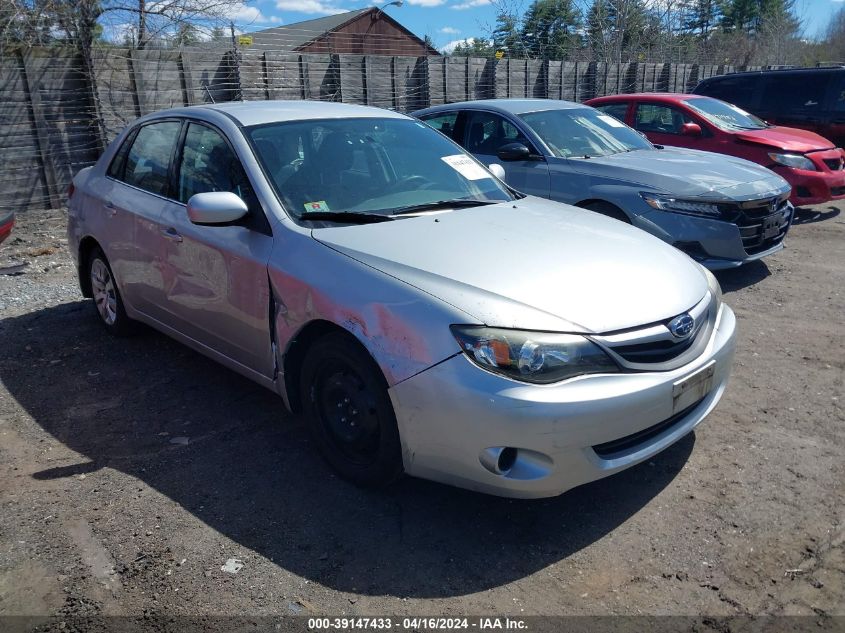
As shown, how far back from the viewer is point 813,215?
398 inches

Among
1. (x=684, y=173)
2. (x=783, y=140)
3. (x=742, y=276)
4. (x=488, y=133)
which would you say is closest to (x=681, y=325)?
(x=684, y=173)

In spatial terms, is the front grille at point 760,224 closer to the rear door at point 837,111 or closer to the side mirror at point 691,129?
the side mirror at point 691,129

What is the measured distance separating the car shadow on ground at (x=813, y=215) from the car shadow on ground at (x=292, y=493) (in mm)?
7200

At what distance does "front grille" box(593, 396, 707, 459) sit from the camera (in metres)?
3.01

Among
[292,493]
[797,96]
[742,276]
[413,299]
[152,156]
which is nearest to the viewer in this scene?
[413,299]

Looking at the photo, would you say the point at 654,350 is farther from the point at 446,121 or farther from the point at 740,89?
the point at 740,89

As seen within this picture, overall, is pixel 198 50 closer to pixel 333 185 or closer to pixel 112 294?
pixel 112 294

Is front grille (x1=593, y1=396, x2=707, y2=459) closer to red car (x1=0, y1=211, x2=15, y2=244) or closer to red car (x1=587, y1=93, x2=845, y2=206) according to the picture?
red car (x1=0, y1=211, x2=15, y2=244)

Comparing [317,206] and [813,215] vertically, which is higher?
[317,206]

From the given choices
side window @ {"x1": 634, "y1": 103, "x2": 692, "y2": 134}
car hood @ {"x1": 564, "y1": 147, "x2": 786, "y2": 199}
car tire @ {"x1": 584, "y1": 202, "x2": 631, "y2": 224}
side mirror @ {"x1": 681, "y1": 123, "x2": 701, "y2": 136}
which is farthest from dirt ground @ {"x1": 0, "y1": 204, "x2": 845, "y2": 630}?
side window @ {"x1": 634, "y1": 103, "x2": 692, "y2": 134}

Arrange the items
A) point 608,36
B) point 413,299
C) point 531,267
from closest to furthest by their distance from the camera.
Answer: point 413,299, point 531,267, point 608,36

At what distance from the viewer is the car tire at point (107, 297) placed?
534 cm

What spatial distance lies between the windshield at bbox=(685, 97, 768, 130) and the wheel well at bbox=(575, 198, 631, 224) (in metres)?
3.72

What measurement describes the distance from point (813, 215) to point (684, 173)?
4.58 meters
